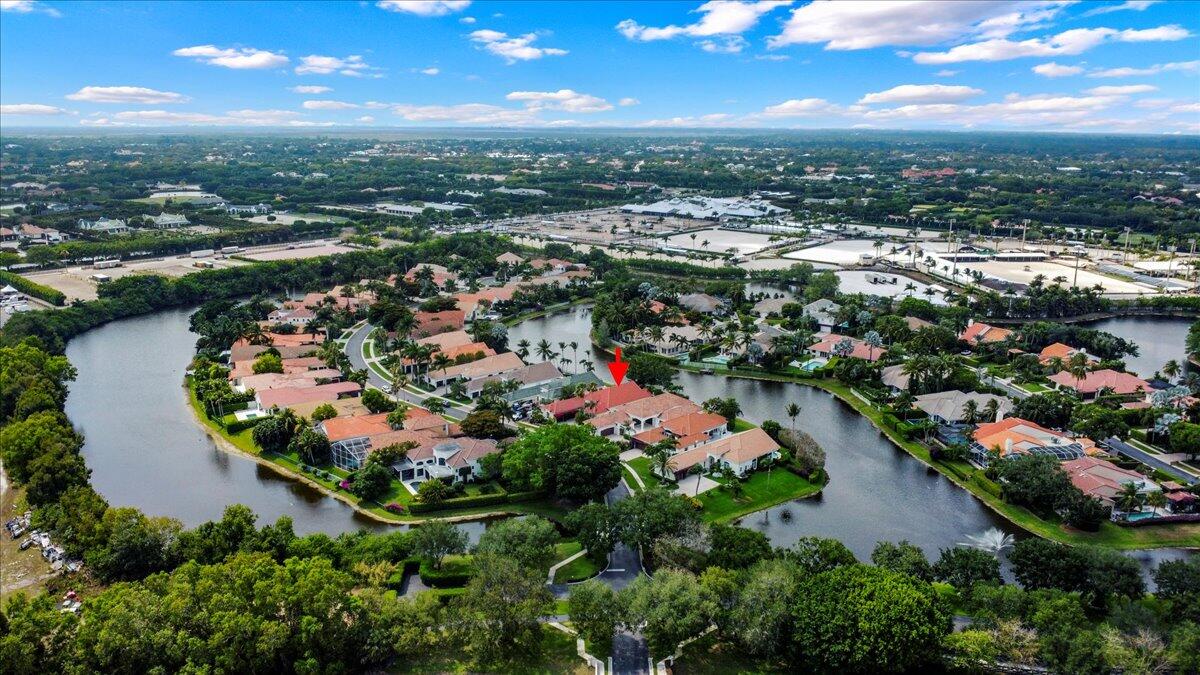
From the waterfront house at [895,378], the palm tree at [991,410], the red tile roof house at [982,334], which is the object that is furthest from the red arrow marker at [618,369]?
the red tile roof house at [982,334]

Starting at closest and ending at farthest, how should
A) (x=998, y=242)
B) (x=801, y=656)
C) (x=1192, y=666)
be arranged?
1. (x=1192, y=666)
2. (x=801, y=656)
3. (x=998, y=242)

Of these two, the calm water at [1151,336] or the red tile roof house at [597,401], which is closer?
the red tile roof house at [597,401]

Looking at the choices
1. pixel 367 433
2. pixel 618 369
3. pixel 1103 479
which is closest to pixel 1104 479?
pixel 1103 479

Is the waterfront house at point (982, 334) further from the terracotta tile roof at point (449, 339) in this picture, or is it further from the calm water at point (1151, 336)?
the terracotta tile roof at point (449, 339)

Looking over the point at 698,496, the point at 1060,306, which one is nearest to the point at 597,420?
the point at 698,496

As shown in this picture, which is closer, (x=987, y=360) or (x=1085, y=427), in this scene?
(x=1085, y=427)

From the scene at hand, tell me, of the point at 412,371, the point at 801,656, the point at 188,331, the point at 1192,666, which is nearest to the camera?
the point at 1192,666

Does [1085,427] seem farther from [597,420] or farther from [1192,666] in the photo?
[597,420]
